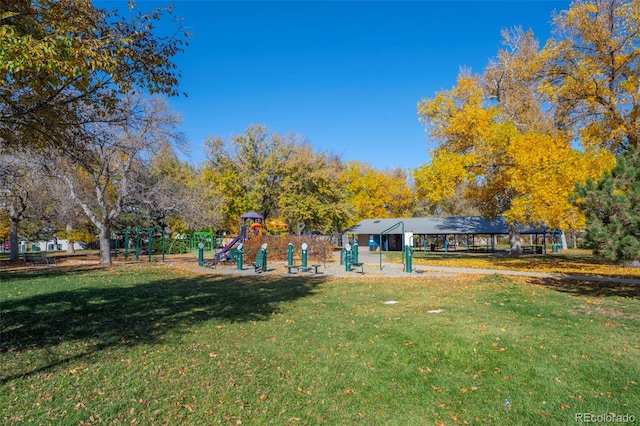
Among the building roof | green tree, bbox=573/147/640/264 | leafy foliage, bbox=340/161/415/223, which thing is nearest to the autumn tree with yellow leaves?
the building roof

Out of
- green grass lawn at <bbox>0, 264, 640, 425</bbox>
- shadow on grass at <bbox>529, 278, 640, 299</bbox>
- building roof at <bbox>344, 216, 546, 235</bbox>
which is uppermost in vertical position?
building roof at <bbox>344, 216, 546, 235</bbox>

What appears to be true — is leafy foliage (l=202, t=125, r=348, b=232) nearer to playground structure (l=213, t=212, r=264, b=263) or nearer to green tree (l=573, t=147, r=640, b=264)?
playground structure (l=213, t=212, r=264, b=263)

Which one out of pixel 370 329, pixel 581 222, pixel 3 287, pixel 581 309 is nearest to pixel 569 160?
pixel 581 222

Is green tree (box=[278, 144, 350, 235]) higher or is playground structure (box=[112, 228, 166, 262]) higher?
green tree (box=[278, 144, 350, 235])

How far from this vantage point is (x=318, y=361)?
5.96m

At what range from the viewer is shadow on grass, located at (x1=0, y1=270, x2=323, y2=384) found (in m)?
6.60

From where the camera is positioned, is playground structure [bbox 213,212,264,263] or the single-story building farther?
the single-story building

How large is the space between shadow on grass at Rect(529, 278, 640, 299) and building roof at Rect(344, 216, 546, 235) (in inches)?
986

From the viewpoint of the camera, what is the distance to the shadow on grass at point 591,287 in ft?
39.3

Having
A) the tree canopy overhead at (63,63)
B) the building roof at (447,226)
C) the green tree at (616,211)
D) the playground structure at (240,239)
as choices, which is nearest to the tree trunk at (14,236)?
the playground structure at (240,239)

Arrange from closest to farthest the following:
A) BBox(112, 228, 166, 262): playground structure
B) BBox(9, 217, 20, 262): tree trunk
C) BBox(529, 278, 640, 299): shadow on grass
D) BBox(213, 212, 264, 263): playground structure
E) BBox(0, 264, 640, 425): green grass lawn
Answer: BBox(0, 264, 640, 425): green grass lawn → BBox(529, 278, 640, 299): shadow on grass → BBox(213, 212, 264, 263): playground structure → BBox(9, 217, 20, 262): tree trunk → BBox(112, 228, 166, 262): playground structure

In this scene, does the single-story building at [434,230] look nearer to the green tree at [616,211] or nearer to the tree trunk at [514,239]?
the tree trunk at [514,239]

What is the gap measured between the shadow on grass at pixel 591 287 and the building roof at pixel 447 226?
82.2 ft

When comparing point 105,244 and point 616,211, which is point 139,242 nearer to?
point 105,244
